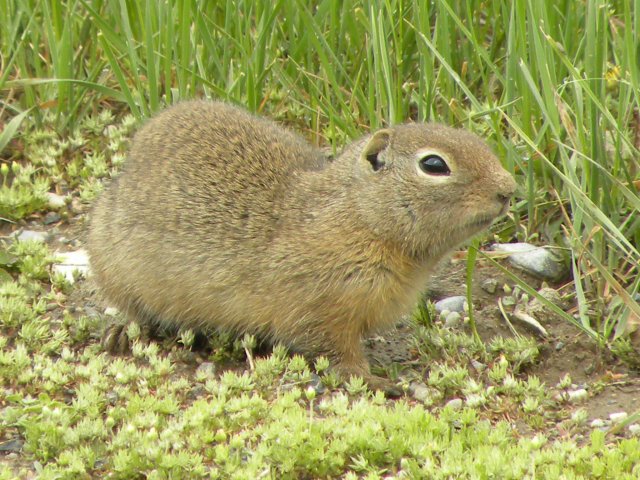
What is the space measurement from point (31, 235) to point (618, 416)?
342 cm

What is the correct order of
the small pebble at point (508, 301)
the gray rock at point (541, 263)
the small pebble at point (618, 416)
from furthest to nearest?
the gray rock at point (541, 263) → the small pebble at point (508, 301) → the small pebble at point (618, 416)

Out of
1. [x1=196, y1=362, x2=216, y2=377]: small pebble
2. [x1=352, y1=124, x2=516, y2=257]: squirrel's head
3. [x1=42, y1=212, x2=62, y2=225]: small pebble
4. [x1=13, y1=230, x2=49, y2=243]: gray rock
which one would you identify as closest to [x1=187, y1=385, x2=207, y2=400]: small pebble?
[x1=196, y1=362, x2=216, y2=377]: small pebble

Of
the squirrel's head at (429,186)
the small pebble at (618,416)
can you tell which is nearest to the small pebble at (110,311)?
the squirrel's head at (429,186)

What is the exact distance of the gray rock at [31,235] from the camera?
6.19 m

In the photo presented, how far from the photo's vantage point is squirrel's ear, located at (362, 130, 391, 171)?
4926 mm

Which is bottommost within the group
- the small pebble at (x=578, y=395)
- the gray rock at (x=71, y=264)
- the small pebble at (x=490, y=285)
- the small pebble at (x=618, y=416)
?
the gray rock at (x=71, y=264)

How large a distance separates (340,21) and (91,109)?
1.78 meters

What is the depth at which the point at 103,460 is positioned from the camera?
4.12 meters

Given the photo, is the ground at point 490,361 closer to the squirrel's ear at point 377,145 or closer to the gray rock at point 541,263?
the gray rock at point 541,263

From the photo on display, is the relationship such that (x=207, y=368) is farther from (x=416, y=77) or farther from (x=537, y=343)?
(x=416, y=77)

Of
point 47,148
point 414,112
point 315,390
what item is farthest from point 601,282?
point 47,148

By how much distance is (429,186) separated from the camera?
4758 mm

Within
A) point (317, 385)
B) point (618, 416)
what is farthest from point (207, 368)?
point (618, 416)

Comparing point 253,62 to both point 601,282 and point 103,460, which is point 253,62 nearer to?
point 601,282
